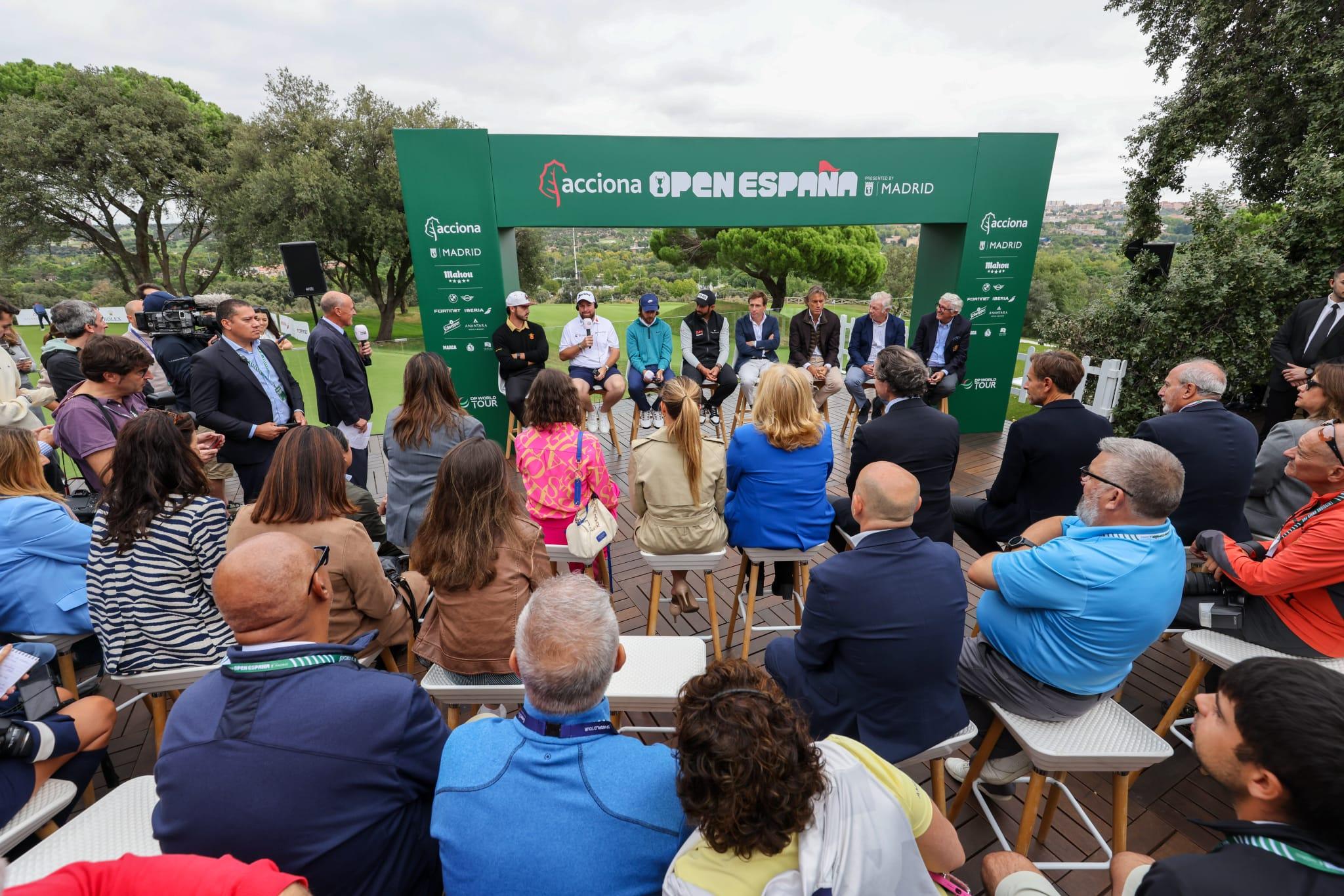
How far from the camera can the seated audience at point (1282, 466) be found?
2.82 m

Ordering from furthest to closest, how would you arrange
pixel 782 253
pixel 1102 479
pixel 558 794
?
pixel 782 253 < pixel 1102 479 < pixel 558 794

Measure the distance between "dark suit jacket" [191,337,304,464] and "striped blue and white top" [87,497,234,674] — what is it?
1794mm

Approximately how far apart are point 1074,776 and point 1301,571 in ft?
3.77

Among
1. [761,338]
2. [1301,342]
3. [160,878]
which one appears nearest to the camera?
[160,878]

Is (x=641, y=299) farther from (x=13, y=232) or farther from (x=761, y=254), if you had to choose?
(x=13, y=232)

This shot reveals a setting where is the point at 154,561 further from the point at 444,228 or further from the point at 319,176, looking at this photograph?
the point at 319,176

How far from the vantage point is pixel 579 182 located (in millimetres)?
5891

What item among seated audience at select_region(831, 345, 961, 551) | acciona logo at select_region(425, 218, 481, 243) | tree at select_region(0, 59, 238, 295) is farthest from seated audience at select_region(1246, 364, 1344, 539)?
tree at select_region(0, 59, 238, 295)

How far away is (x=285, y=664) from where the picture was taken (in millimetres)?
1359

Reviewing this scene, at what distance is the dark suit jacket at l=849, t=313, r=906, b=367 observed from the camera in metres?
6.28

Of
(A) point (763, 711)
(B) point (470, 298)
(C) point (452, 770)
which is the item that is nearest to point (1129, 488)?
(A) point (763, 711)

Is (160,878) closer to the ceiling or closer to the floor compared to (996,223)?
closer to the floor

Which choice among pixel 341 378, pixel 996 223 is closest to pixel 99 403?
pixel 341 378

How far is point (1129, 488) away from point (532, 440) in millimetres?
2487
